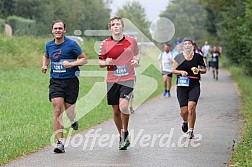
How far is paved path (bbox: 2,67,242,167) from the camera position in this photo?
358 inches

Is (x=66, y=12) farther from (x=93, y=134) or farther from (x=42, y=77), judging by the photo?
(x=93, y=134)

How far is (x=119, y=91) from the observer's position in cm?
1020

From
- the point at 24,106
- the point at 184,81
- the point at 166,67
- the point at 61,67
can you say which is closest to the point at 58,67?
the point at 61,67

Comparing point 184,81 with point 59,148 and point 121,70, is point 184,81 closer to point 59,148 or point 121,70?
point 121,70

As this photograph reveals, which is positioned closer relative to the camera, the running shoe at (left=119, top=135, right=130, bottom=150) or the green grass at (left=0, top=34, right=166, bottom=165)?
the running shoe at (left=119, top=135, right=130, bottom=150)

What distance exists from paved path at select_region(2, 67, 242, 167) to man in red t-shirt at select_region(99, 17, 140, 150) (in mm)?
642

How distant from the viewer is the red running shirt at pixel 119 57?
1007 centimetres

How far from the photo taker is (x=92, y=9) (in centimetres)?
7100

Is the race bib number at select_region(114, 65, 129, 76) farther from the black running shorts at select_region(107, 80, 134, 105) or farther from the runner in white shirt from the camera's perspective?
the runner in white shirt

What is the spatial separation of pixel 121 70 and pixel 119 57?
0.21m

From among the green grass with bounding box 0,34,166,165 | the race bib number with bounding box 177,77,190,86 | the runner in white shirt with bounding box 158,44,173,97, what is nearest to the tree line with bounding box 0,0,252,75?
the runner in white shirt with bounding box 158,44,173,97

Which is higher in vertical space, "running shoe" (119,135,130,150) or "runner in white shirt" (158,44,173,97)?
"runner in white shirt" (158,44,173,97)

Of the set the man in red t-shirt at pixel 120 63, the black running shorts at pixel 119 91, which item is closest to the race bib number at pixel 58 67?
the man in red t-shirt at pixel 120 63

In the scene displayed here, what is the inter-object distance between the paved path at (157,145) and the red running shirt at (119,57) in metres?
1.17
